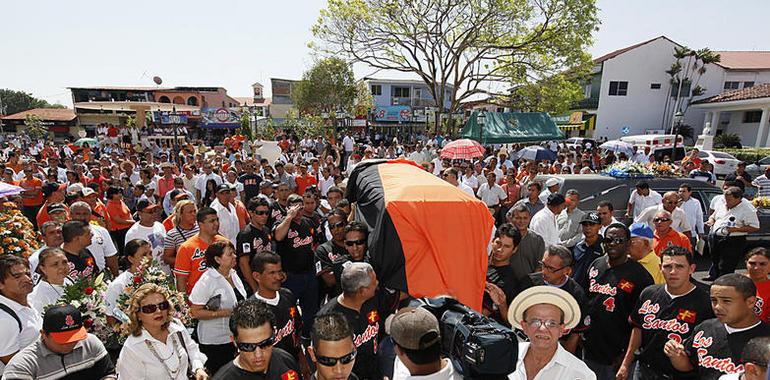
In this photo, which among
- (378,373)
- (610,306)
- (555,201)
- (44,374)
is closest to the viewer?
(44,374)

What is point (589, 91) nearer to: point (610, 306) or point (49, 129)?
point (610, 306)

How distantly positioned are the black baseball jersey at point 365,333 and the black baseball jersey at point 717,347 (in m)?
2.01

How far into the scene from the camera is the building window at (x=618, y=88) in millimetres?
31016

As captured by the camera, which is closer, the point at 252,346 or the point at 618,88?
the point at 252,346

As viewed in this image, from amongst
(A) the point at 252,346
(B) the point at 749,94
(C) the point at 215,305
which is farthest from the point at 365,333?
(B) the point at 749,94

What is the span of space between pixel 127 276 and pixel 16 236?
202 cm

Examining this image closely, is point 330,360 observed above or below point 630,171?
below

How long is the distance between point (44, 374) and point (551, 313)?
2879mm

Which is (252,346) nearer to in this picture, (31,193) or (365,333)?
(365,333)

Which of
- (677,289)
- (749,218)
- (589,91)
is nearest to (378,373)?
(677,289)

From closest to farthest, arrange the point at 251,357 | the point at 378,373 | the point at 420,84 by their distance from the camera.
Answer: the point at 251,357, the point at 378,373, the point at 420,84

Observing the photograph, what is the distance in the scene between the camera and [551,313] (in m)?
2.22

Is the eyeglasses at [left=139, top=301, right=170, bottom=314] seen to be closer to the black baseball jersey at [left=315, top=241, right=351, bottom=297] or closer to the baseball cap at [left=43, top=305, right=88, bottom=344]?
the baseball cap at [left=43, top=305, right=88, bottom=344]

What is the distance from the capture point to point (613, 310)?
3.26 metres
